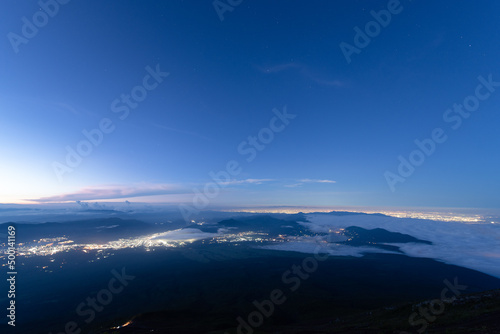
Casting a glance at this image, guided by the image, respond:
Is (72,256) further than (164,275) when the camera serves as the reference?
Yes

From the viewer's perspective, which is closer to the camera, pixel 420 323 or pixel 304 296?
pixel 420 323

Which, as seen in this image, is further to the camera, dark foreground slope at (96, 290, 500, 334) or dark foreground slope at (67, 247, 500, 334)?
dark foreground slope at (67, 247, 500, 334)

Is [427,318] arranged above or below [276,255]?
above

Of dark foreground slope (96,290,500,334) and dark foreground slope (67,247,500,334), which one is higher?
dark foreground slope (96,290,500,334)

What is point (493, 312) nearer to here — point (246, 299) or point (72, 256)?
point (246, 299)

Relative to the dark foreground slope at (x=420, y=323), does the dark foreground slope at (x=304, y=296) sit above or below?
below

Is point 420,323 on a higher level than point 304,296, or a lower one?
higher

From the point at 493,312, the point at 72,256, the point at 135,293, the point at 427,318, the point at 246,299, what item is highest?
the point at 493,312

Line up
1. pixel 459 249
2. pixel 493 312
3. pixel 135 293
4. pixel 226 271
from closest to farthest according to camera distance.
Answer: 1. pixel 493 312
2. pixel 135 293
3. pixel 226 271
4. pixel 459 249

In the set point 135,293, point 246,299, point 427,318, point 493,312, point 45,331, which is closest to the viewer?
point 493,312

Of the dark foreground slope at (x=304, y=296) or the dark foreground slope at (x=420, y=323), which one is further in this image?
the dark foreground slope at (x=304, y=296)

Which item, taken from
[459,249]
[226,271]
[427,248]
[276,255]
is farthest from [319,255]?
[459,249]
